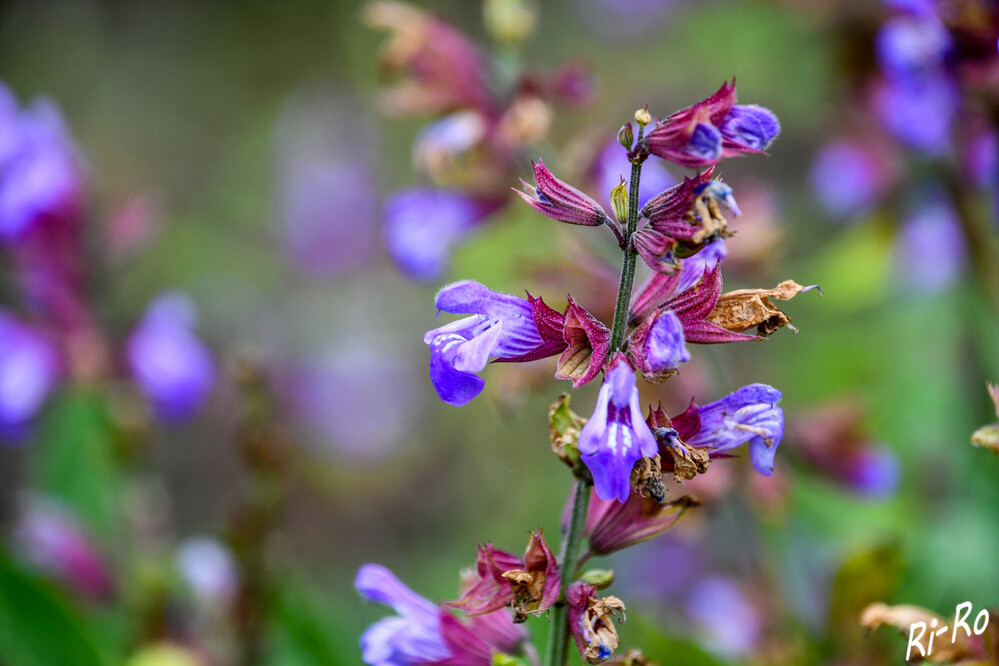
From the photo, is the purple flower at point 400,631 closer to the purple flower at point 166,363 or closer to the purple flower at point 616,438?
the purple flower at point 616,438

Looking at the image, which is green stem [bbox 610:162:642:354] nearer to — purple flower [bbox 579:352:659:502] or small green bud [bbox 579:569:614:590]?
purple flower [bbox 579:352:659:502]

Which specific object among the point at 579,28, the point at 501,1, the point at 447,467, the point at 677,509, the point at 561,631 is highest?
the point at 579,28

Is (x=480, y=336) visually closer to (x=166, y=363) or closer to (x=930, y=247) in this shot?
(x=166, y=363)

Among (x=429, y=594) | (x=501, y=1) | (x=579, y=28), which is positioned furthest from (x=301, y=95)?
(x=501, y=1)

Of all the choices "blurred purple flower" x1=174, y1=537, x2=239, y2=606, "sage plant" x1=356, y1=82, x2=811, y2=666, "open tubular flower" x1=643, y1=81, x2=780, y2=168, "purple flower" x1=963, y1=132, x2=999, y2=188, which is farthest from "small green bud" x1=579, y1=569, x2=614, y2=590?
"purple flower" x1=963, y1=132, x2=999, y2=188

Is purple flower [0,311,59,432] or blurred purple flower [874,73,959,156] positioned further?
purple flower [0,311,59,432]

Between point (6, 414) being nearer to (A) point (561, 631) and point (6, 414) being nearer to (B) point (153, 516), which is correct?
(B) point (153, 516)
